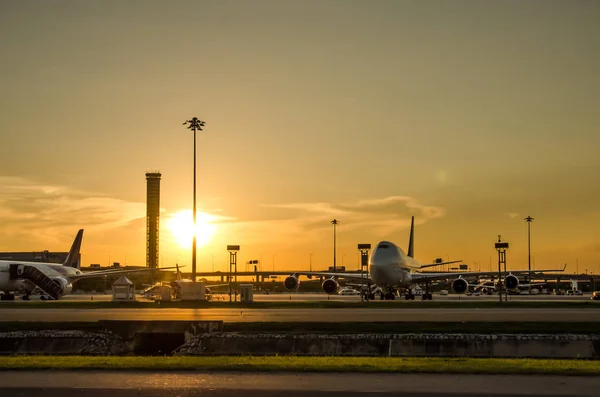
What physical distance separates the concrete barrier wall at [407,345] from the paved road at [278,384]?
265 inches

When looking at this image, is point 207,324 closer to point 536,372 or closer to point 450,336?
point 450,336

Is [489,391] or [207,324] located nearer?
[489,391]

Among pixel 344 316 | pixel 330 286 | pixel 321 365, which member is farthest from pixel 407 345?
Result: pixel 330 286

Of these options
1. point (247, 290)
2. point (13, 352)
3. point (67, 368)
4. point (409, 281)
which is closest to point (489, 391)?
point (67, 368)

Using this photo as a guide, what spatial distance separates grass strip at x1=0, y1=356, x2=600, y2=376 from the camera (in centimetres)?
1938

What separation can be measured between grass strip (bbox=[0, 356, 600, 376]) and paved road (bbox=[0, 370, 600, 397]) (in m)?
0.75

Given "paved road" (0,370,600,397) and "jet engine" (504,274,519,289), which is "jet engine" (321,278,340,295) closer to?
"jet engine" (504,274,519,289)

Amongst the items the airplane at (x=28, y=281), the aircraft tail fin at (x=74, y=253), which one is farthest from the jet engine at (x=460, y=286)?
the aircraft tail fin at (x=74, y=253)

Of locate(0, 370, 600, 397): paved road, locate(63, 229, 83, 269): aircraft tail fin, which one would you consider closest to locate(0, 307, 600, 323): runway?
locate(0, 370, 600, 397): paved road

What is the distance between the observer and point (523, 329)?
1169 inches

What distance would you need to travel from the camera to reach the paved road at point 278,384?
1588cm

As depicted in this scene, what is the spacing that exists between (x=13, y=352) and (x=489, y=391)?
730 inches

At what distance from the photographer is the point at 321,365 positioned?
2034 centimetres

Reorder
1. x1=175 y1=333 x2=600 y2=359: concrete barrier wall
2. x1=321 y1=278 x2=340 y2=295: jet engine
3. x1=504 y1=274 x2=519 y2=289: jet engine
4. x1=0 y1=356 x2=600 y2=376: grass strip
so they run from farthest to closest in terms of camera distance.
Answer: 1. x1=321 y1=278 x2=340 y2=295: jet engine
2. x1=504 y1=274 x2=519 y2=289: jet engine
3. x1=175 y1=333 x2=600 y2=359: concrete barrier wall
4. x1=0 y1=356 x2=600 y2=376: grass strip
